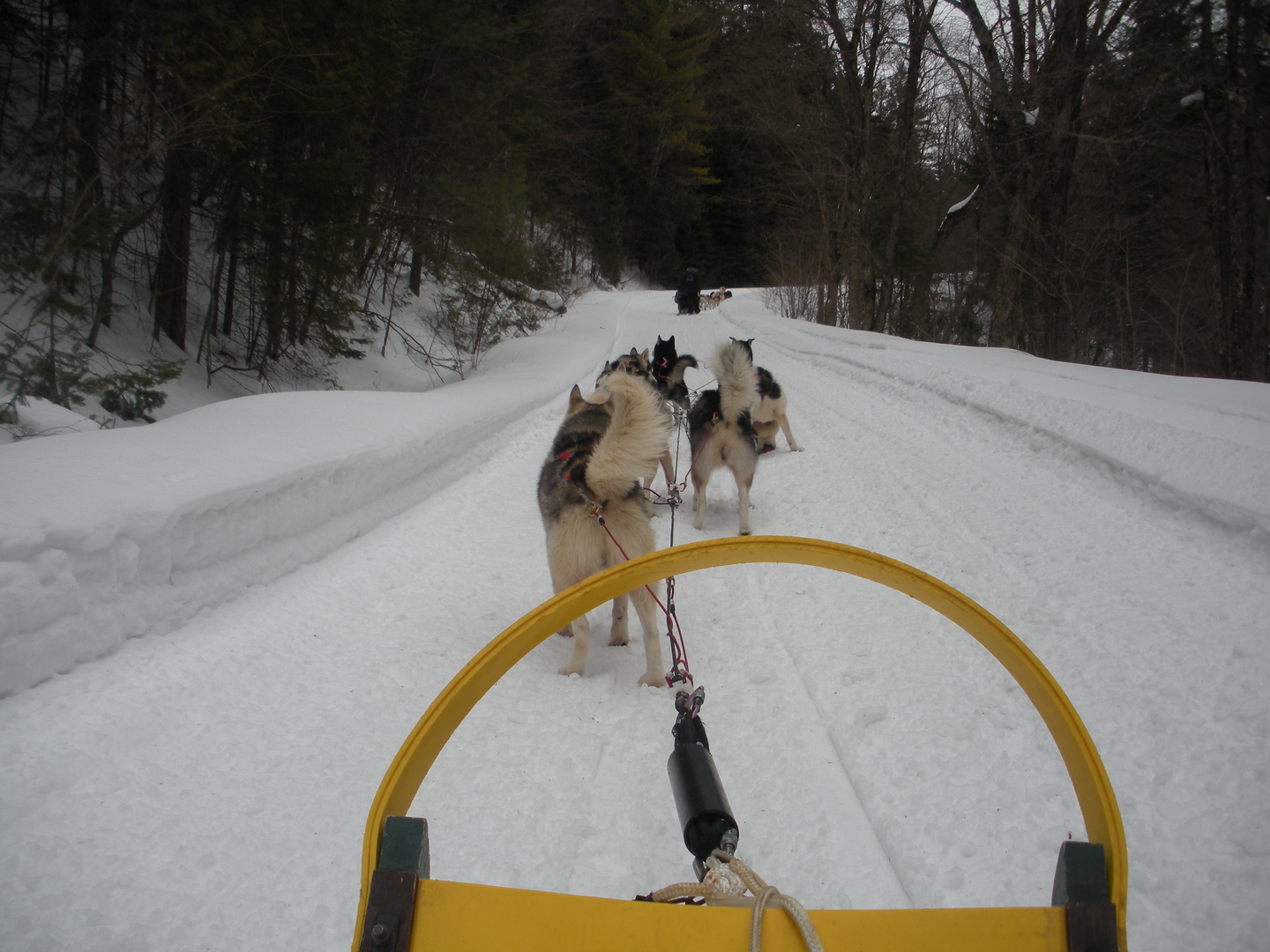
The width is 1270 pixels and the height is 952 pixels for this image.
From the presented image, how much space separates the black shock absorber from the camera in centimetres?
128

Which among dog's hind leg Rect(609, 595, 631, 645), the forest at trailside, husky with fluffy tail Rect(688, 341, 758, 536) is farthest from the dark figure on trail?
dog's hind leg Rect(609, 595, 631, 645)

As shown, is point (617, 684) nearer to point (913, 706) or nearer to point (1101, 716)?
point (913, 706)

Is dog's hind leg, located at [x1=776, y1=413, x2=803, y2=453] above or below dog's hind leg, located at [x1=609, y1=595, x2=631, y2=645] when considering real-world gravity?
above

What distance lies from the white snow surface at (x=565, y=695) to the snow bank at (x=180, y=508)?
2 cm

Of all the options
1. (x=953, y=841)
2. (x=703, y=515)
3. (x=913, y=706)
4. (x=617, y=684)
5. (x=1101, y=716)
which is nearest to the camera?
(x=953, y=841)

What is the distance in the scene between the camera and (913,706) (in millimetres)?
2682

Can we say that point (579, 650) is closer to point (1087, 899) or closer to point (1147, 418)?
point (1087, 899)

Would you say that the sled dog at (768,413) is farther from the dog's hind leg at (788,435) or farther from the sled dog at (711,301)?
the sled dog at (711,301)

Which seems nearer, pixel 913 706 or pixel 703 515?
pixel 913 706

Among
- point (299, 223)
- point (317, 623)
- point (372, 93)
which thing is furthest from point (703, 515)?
point (372, 93)

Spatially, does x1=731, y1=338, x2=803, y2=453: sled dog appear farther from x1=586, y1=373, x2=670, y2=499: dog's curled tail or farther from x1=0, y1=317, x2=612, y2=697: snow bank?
x1=586, y1=373, x2=670, y2=499: dog's curled tail

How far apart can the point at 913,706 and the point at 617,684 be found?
1.29m

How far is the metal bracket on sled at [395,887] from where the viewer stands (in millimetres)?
924

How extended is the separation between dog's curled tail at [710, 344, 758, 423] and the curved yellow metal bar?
3767mm
